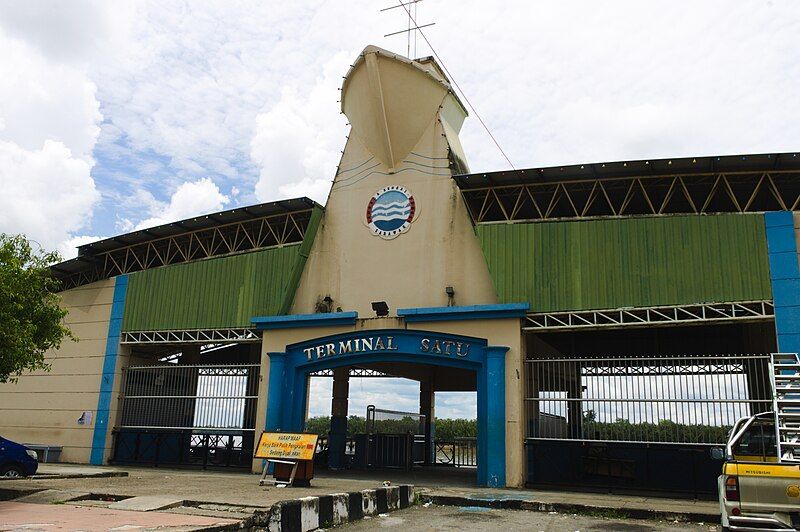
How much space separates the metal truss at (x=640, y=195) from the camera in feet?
65.6

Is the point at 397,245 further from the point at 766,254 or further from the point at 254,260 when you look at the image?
the point at 766,254

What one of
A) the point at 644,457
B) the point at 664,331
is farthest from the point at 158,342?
the point at 664,331

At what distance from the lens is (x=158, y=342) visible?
26.2m

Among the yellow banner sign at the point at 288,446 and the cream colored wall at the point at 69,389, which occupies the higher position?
the cream colored wall at the point at 69,389

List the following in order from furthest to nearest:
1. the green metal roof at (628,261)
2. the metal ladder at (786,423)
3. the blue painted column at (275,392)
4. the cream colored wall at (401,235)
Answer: the blue painted column at (275,392)
the cream colored wall at (401,235)
the green metal roof at (628,261)
the metal ladder at (786,423)

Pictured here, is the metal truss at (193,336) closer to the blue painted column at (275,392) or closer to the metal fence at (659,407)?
the blue painted column at (275,392)

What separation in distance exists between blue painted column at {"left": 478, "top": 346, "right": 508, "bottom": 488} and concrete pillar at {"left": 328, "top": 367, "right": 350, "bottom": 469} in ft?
31.2

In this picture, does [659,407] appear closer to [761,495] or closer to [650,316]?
[650,316]

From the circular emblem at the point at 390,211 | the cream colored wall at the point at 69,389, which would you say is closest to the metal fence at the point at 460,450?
the circular emblem at the point at 390,211

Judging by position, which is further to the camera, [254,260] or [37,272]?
[254,260]

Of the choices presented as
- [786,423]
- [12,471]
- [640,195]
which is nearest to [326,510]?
[786,423]

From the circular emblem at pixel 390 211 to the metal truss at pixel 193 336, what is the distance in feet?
19.4

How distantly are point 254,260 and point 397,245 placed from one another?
556cm

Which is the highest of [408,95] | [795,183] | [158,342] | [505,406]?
[408,95]
